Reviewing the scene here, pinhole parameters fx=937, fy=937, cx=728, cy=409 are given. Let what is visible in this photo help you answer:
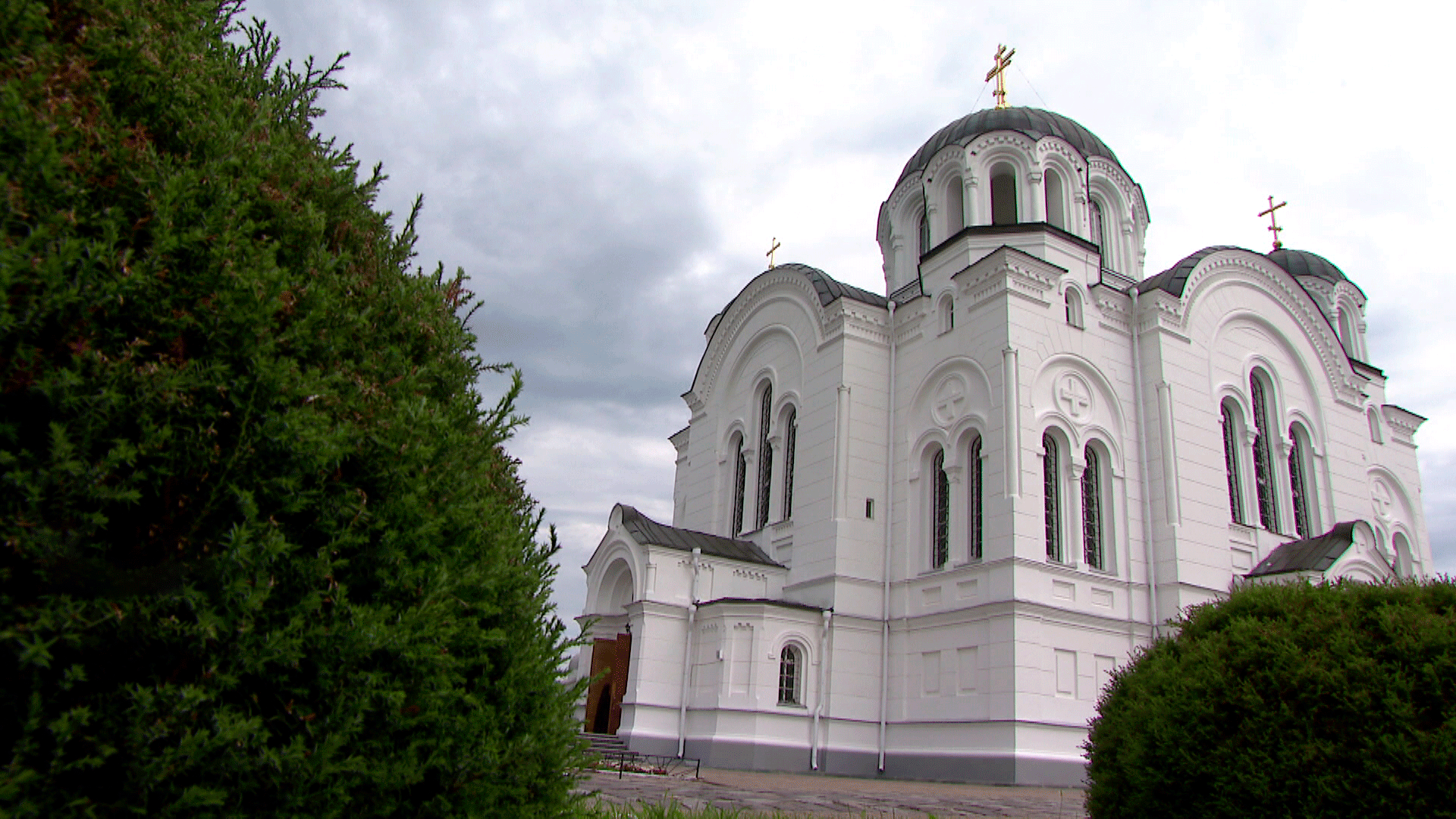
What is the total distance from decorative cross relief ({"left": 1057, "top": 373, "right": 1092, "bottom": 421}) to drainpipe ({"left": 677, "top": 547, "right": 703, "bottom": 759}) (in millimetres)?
7419

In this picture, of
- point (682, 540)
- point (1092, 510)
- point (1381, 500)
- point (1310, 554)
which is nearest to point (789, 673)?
point (682, 540)

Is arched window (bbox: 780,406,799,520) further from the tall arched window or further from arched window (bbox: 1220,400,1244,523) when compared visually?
the tall arched window

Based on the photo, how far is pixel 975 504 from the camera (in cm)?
1711

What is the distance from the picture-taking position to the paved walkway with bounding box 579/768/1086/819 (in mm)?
9211

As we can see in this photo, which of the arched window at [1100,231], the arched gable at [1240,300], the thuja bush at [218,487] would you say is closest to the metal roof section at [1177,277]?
the arched gable at [1240,300]

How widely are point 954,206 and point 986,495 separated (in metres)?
7.65

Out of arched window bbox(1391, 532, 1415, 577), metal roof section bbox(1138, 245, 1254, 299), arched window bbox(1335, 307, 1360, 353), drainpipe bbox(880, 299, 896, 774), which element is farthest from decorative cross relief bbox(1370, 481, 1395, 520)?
drainpipe bbox(880, 299, 896, 774)

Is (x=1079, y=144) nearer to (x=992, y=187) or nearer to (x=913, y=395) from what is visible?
(x=992, y=187)

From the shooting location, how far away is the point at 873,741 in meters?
17.1

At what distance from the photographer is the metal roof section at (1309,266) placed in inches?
1033

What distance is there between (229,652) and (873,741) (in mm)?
16061

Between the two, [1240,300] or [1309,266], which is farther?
[1309,266]

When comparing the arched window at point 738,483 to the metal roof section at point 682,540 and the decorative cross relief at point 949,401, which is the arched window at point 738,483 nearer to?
the metal roof section at point 682,540

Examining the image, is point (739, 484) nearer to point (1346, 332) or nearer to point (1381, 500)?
point (1381, 500)
